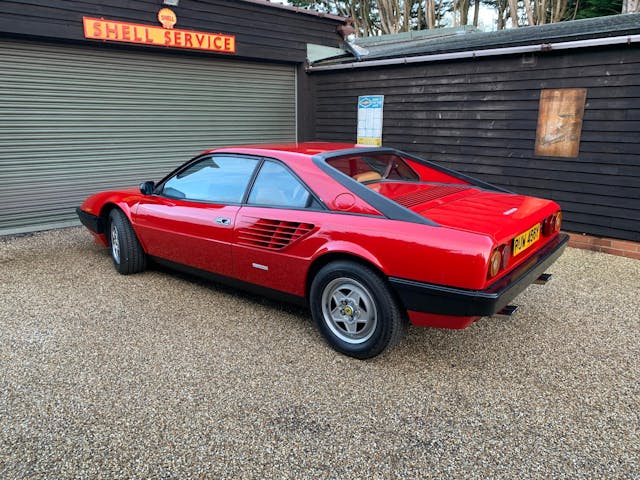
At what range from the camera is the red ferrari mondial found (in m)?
2.58

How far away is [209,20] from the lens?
770cm

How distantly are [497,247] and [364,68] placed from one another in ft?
20.7

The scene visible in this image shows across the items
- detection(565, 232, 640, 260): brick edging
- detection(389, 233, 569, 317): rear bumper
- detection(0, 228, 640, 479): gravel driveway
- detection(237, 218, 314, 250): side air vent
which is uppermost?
detection(237, 218, 314, 250): side air vent

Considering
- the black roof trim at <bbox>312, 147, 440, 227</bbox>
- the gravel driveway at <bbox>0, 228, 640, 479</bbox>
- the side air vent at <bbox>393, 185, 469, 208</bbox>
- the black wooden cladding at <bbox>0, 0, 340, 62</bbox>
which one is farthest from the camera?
the black wooden cladding at <bbox>0, 0, 340, 62</bbox>

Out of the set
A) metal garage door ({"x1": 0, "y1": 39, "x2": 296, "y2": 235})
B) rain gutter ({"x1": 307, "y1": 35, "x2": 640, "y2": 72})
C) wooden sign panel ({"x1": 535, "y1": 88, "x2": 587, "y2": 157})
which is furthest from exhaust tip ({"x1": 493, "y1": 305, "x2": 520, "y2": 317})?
metal garage door ({"x1": 0, "y1": 39, "x2": 296, "y2": 235})

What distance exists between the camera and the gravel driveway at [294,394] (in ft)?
6.92

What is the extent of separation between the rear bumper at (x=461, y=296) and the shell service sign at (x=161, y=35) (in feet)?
20.5

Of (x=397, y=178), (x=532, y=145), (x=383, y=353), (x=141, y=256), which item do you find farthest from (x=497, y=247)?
(x=532, y=145)

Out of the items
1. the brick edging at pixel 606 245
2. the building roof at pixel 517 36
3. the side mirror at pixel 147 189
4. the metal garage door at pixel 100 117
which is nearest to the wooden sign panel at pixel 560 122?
the building roof at pixel 517 36

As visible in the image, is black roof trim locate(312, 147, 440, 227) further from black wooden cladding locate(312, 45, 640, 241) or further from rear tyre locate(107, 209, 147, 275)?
black wooden cladding locate(312, 45, 640, 241)

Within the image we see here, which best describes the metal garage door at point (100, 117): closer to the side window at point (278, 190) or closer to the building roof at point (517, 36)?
the building roof at point (517, 36)

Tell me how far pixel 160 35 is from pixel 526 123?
5.69 metres

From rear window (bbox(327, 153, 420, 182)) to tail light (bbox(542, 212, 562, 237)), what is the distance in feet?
3.54

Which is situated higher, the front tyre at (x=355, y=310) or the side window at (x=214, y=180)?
the side window at (x=214, y=180)
